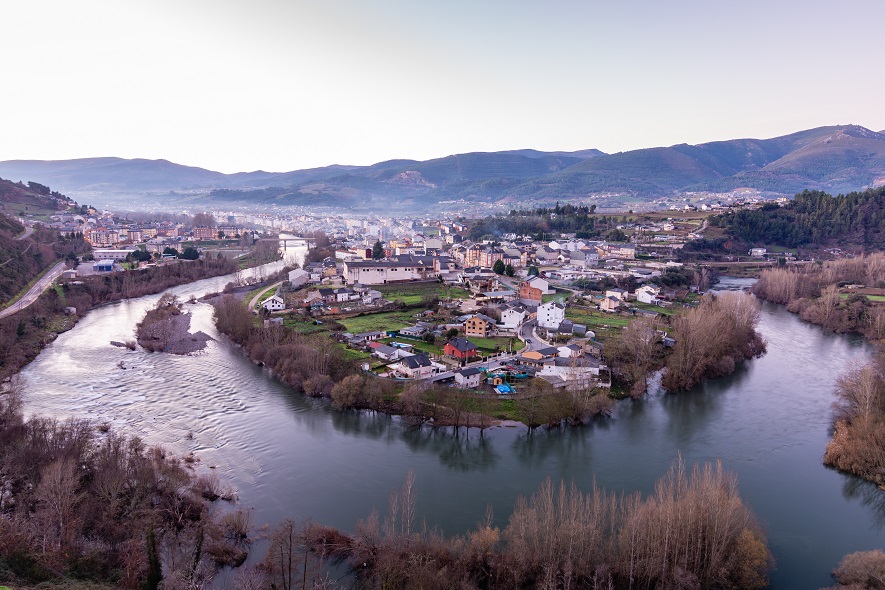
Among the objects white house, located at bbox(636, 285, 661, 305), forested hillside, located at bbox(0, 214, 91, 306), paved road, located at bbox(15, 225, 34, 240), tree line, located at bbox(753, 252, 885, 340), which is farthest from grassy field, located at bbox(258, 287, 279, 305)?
tree line, located at bbox(753, 252, 885, 340)

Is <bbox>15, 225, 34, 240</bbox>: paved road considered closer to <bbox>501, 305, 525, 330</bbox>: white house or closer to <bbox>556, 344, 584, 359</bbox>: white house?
<bbox>501, 305, 525, 330</bbox>: white house

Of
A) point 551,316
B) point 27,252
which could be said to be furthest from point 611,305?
point 27,252

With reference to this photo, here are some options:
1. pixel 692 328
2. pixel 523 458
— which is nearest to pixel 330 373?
pixel 523 458

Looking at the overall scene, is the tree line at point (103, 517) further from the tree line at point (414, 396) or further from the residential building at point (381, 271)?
the residential building at point (381, 271)

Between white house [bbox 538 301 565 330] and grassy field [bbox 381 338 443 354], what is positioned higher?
white house [bbox 538 301 565 330]

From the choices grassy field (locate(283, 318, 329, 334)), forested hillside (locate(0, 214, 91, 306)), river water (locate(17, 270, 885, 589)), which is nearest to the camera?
river water (locate(17, 270, 885, 589))

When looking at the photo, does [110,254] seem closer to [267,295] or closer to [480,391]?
[267,295]

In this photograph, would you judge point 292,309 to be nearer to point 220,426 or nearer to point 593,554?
point 220,426
